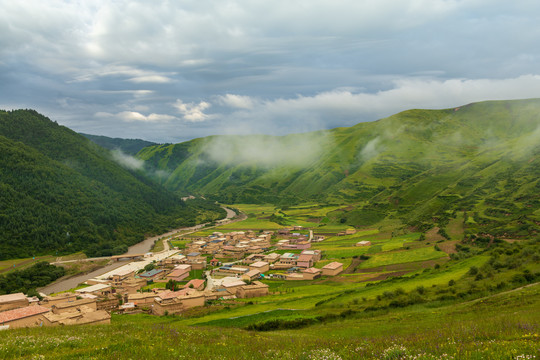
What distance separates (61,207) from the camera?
14138cm

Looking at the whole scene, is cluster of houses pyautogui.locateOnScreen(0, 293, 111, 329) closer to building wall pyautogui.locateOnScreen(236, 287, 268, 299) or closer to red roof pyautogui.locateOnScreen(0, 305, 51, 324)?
red roof pyautogui.locateOnScreen(0, 305, 51, 324)

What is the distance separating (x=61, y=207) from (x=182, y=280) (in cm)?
8884

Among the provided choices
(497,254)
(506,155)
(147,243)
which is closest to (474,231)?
(497,254)

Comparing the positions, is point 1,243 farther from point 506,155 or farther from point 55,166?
point 506,155

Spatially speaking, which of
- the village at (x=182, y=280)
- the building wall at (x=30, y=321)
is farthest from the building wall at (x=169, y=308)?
the building wall at (x=30, y=321)

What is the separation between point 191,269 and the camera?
9912 centimetres

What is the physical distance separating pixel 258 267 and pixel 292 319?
2166 inches

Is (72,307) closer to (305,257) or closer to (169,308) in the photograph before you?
(169,308)

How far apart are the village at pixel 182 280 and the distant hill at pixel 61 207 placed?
954 inches

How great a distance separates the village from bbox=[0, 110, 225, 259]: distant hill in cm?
2423

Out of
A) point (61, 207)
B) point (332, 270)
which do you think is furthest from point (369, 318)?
point (61, 207)

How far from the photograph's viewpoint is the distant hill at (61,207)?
120 metres

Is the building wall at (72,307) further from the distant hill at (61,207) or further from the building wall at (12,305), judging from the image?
the distant hill at (61,207)

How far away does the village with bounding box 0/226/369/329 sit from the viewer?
48966mm
